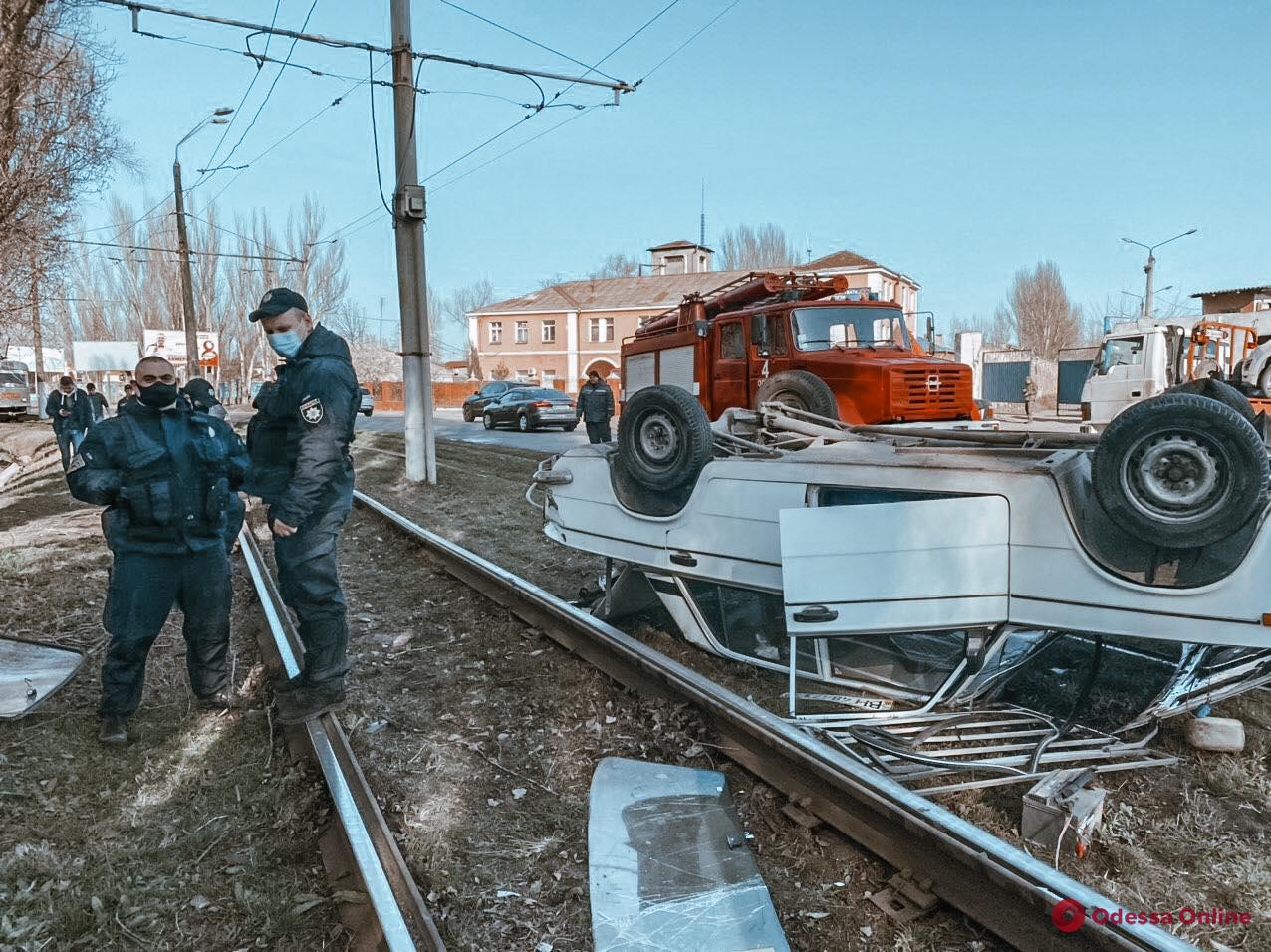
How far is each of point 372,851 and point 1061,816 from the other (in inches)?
94.6

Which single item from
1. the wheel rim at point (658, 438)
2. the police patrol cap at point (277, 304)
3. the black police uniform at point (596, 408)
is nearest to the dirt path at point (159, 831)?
the police patrol cap at point (277, 304)

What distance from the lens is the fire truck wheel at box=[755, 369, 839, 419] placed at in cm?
798

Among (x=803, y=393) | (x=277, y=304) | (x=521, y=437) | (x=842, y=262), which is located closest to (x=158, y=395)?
(x=277, y=304)

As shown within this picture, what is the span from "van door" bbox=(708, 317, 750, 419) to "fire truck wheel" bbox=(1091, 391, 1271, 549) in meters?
6.81

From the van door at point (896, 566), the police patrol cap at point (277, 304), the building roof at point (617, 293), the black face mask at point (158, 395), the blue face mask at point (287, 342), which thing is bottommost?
the van door at point (896, 566)

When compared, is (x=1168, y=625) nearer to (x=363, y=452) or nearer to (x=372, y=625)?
(x=372, y=625)

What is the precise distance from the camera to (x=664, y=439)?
16.5 feet

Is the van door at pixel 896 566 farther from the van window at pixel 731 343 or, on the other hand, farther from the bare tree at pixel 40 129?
the bare tree at pixel 40 129

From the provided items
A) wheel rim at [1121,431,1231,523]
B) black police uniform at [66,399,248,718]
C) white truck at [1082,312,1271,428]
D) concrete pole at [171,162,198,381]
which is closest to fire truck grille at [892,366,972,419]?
wheel rim at [1121,431,1231,523]

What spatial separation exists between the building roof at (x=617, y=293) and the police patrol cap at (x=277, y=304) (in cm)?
4817

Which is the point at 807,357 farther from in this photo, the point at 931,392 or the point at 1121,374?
the point at 1121,374

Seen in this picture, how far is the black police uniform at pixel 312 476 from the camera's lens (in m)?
3.85

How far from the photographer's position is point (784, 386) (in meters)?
8.36

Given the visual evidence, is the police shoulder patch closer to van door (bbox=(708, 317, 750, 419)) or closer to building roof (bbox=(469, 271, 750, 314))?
van door (bbox=(708, 317, 750, 419))
